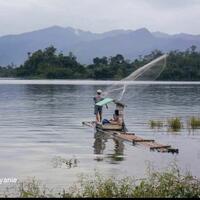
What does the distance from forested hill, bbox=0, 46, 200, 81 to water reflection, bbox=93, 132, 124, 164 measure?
129 meters

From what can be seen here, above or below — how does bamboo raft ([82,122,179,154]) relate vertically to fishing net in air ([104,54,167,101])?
below

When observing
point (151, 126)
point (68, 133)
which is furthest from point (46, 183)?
point (151, 126)

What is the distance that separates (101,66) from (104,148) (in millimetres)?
142773

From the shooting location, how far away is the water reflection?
66.6ft

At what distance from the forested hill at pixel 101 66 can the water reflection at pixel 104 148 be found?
129 meters

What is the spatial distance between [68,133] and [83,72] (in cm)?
14375

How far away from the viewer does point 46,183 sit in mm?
15422

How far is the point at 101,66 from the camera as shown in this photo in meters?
166

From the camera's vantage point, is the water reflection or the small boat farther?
the small boat

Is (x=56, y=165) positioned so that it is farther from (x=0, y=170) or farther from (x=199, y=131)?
(x=199, y=131)

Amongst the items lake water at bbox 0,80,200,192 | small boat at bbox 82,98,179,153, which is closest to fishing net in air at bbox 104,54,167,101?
lake water at bbox 0,80,200,192

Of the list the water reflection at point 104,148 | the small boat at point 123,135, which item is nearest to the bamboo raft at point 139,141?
the small boat at point 123,135

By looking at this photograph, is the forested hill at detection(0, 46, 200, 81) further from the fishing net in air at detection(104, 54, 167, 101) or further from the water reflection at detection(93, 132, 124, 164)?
the water reflection at detection(93, 132, 124, 164)

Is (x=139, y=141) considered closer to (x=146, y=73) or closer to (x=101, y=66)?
(x=146, y=73)
